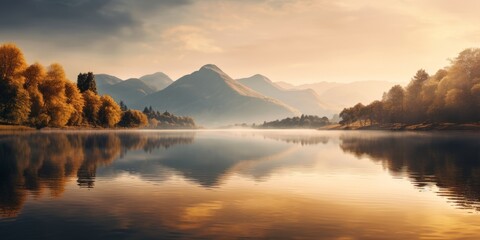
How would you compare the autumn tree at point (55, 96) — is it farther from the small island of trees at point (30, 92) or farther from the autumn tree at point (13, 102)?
the autumn tree at point (13, 102)

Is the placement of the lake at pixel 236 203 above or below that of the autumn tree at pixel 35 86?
below

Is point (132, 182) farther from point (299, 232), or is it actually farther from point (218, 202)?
point (299, 232)

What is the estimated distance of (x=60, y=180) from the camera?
33.1m

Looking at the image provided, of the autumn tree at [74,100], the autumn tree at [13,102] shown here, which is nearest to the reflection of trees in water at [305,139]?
the autumn tree at [13,102]

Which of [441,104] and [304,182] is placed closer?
[304,182]

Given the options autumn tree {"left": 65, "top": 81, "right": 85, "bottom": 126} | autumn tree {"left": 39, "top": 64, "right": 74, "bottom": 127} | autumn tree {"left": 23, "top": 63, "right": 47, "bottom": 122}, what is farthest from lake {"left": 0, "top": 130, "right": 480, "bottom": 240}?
autumn tree {"left": 65, "top": 81, "right": 85, "bottom": 126}

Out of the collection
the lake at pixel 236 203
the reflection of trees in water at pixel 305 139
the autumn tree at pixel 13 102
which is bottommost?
the lake at pixel 236 203

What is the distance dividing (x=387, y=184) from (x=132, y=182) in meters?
21.0

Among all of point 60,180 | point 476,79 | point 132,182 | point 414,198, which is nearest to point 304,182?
point 414,198

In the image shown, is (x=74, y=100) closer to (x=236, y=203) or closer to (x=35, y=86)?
(x=35, y=86)

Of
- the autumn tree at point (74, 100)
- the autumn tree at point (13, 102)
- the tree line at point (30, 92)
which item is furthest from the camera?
the autumn tree at point (74, 100)

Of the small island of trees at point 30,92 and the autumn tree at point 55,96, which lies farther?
the autumn tree at point 55,96

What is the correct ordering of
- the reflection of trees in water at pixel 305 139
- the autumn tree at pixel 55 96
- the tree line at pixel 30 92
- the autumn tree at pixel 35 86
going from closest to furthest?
the reflection of trees in water at pixel 305 139 → the tree line at pixel 30 92 → the autumn tree at pixel 35 86 → the autumn tree at pixel 55 96

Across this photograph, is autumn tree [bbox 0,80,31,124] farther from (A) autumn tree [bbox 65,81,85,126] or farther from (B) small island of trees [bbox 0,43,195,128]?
(A) autumn tree [bbox 65,81,85,126]
